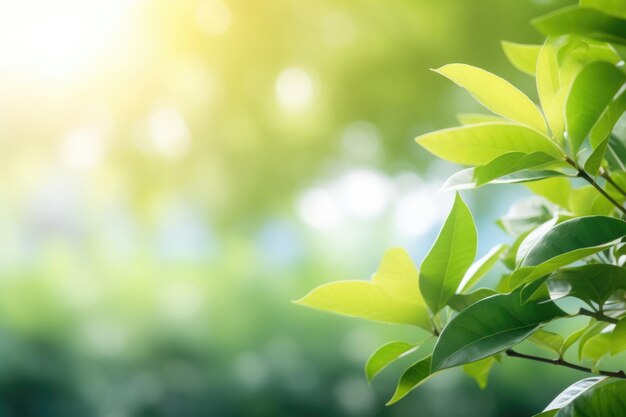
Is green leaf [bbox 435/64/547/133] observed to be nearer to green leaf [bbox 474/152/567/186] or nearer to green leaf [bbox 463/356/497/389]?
green leaf [bbox 474/152/567/186]

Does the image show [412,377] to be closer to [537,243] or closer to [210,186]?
[537,243]

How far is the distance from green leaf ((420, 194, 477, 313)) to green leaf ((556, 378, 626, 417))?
9 cm

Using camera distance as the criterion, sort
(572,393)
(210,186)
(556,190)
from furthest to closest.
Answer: (210,186) < (556,190) < (572,393)

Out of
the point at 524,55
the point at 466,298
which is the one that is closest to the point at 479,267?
the point at 466,298

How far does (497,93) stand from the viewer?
0.37 m

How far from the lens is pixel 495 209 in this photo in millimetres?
3867

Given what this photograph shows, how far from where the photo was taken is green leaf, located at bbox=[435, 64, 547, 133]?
37 centimetres

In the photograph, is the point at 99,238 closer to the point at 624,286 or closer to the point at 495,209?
the point at 495,209

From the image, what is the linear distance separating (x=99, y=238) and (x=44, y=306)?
1.75 feet

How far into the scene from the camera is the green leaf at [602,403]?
1.20 ft

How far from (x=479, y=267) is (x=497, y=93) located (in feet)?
0.40

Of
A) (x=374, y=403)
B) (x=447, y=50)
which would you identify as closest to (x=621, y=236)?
(x=374, y=403)

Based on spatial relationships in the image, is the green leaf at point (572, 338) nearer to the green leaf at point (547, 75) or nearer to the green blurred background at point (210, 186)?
the green leaf at point (547, 75)

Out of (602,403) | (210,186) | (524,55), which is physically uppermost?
(210,186)
